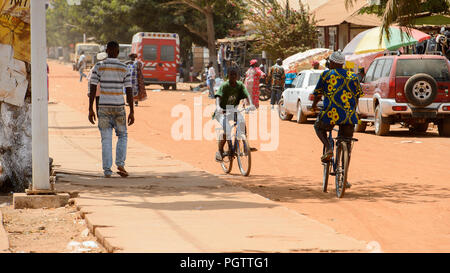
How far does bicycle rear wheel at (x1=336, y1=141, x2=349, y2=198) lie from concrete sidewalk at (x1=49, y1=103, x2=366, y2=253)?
1.23 metres

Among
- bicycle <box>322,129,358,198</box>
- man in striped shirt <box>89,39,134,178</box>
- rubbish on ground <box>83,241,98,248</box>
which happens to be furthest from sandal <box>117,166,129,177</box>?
rubbish on ground <box>83,241,98,248</box>

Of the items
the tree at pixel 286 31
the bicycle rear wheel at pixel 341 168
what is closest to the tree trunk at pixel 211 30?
the tree at pixel 286 31

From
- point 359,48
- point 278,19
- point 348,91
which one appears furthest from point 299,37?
point 348,91

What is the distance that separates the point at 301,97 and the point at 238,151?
10.9 m

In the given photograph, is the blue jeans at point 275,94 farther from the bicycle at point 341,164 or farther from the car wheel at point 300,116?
the bicycle at point 341,164

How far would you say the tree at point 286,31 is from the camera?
125 ft

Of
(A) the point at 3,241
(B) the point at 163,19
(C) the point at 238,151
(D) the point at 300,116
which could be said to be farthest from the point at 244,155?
(B) the point at 163,19

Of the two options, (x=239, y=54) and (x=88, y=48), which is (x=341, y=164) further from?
(x=88, y=48)

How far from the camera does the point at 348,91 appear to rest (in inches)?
427

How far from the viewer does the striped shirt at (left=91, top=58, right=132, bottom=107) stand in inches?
462

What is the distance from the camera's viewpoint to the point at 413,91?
62.6ft

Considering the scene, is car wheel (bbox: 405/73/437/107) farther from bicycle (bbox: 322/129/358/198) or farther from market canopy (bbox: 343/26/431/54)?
bicycle (bbox: 322/129/358/198)

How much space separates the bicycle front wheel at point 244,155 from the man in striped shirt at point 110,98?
1.91 meters
